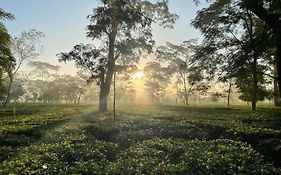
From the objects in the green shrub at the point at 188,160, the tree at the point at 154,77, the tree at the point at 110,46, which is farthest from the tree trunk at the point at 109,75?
the tree at the point at 154,77

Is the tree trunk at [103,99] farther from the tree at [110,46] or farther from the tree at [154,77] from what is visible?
the tree at [154,77]

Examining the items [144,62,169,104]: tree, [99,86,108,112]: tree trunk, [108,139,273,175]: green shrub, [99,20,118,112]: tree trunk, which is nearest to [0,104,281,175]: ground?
[108,139,273,175]: green shrub

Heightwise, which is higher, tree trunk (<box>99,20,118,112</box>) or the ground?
tree trunk (<box>99,20,118,112</box>)

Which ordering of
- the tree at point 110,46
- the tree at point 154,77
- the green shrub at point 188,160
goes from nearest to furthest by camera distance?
the green shrub at point 188,160 → the tree at point 110,46 → the tree at point 154,77

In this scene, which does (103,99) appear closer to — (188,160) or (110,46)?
(110,46)

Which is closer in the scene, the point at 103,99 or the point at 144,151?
the point at 144,151

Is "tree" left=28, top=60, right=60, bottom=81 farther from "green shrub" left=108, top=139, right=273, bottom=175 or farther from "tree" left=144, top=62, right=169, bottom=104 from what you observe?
"green shrub" left=108, top=139, right=273, bottom=175

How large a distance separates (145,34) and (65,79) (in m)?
98.5

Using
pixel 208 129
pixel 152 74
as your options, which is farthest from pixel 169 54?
pixel 208 129

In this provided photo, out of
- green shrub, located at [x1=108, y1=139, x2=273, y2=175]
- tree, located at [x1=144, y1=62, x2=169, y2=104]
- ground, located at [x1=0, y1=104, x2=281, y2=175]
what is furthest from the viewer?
tree, located at [x1=144, y1=62, x2=169, y2=104]

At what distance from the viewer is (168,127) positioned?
74.9 feet

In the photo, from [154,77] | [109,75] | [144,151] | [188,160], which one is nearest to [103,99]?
[109,75]

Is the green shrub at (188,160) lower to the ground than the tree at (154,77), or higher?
lower

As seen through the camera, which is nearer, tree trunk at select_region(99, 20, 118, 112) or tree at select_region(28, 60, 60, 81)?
tree trunk at select_region(99, 20, 118, 112)
